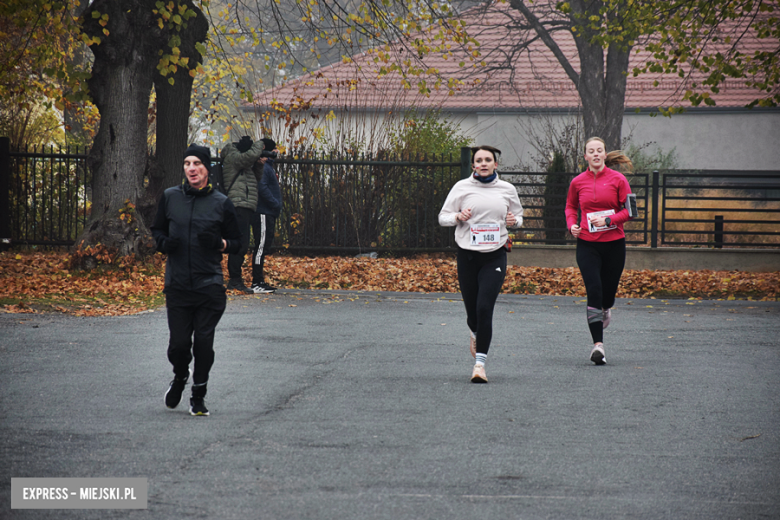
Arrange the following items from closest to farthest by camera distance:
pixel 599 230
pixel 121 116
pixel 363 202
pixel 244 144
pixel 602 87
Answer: pixel 599 230 < pixel 244 144 < pixel 121 116 < pixel 363 202 < pixel 602 87

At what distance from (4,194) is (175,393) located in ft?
41.1

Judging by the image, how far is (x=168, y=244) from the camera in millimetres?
5336

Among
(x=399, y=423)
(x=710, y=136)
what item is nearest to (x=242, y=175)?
(x=399, y=423)

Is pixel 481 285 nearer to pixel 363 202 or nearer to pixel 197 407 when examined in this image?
pixel 197 407

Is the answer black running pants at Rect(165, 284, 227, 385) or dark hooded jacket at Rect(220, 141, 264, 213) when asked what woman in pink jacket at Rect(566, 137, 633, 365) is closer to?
black running pants at Rect(165, 284, 227, 385)

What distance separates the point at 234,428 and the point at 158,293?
6925 millimetres

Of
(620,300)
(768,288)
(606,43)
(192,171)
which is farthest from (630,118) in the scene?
(192,171)

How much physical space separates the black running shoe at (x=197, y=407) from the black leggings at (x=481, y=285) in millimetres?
2240

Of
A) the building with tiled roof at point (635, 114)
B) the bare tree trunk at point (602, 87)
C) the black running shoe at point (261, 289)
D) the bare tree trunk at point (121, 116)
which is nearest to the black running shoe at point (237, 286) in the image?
the black running shoe at point (261, 289)

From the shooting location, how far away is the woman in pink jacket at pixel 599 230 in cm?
750

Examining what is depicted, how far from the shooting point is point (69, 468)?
4141 millimetres

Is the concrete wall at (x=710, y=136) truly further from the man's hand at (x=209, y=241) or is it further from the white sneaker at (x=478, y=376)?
the man's hand at (x=209, y=241)

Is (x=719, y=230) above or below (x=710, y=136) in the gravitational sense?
below

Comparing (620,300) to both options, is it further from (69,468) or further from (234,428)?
(69,468)
